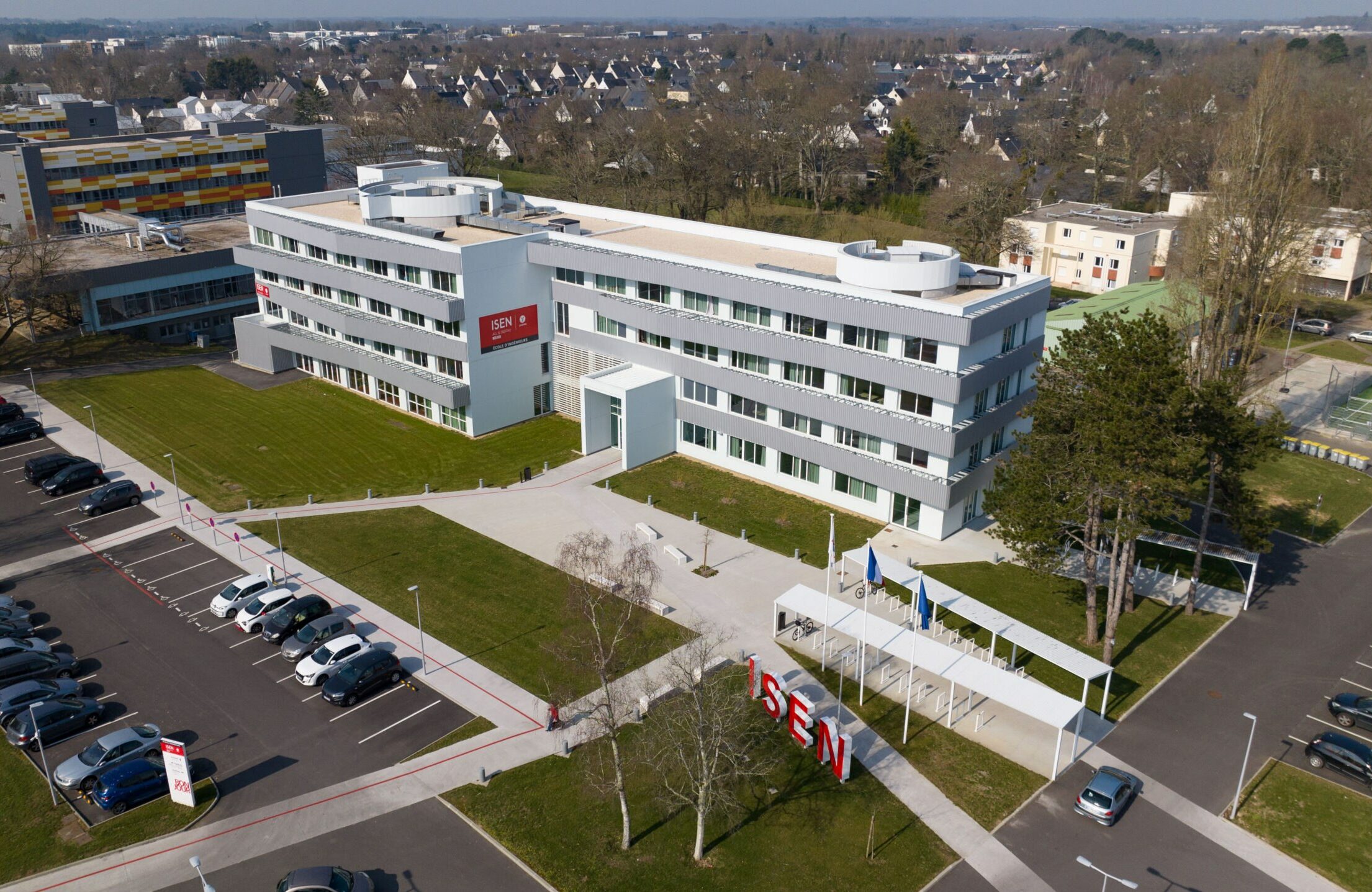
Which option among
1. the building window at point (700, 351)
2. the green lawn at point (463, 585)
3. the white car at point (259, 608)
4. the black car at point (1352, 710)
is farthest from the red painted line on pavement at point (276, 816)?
the black car at point (1352, 710)

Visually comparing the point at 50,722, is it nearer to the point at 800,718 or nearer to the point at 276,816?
the point at 276,816

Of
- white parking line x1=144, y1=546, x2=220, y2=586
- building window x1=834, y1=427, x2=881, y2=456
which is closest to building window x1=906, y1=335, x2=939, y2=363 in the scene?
building window x1=834, y1=427, x2=881, y2=456

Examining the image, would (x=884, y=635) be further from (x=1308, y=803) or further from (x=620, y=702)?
(x=1308, y=803)

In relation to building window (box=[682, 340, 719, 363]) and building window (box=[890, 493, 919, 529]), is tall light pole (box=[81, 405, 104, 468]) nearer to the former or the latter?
building window (box=[682, 340, 719, 363])

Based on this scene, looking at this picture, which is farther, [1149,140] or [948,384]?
[1149,140]

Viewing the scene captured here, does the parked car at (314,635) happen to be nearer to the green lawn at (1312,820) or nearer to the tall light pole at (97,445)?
the tall light pole at (97,445)

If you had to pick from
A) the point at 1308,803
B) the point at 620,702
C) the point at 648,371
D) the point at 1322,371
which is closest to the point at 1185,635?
the point at 1308,803
